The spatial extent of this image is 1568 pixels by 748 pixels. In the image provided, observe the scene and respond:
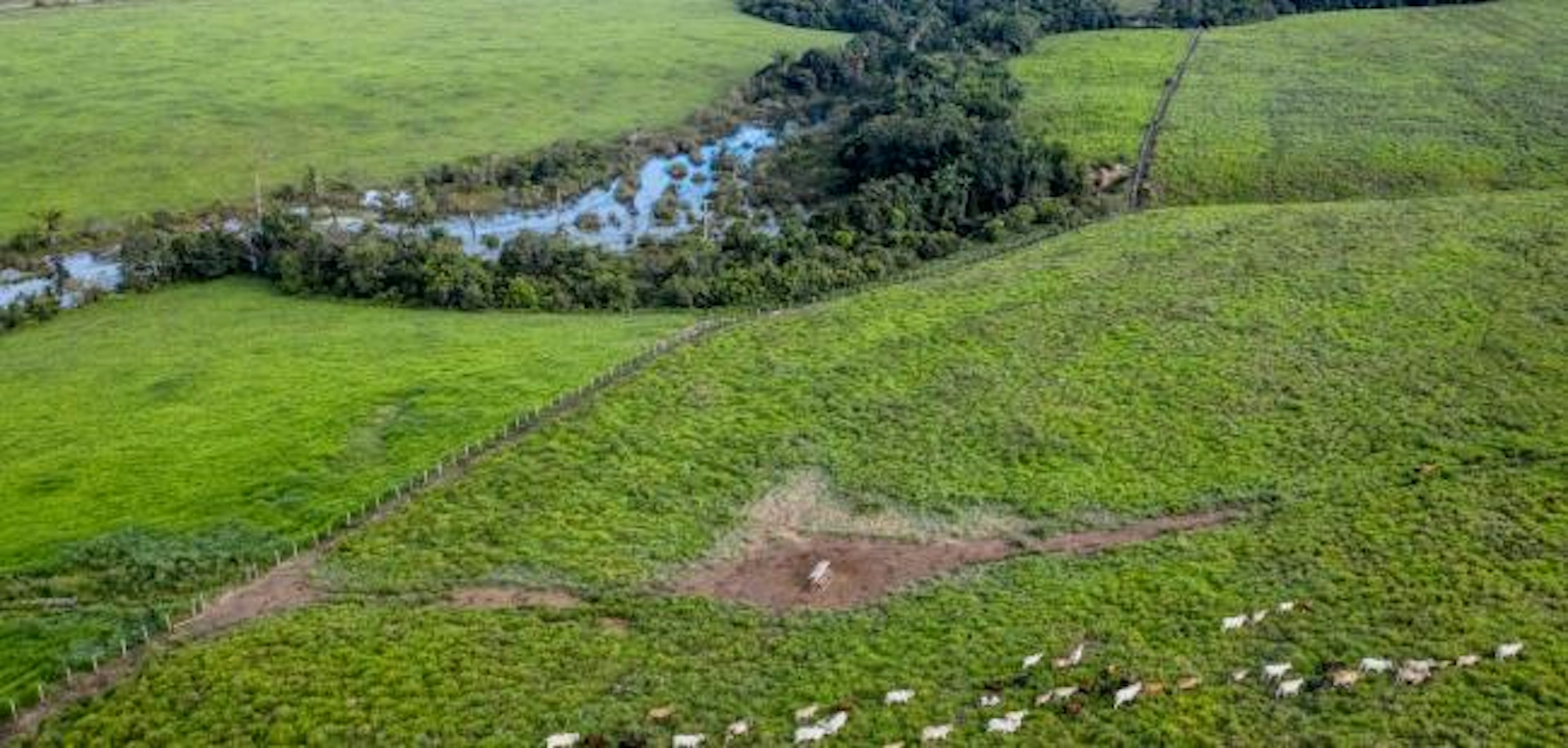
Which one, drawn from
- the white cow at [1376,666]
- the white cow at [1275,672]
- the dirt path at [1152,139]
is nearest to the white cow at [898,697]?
the white cow at [1275,672]

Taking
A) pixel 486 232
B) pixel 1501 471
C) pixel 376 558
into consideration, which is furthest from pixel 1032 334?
pixel 486 232

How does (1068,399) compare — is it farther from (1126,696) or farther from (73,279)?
(73,279)

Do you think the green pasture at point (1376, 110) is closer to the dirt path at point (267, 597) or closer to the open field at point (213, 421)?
the open field at point (213, 421)

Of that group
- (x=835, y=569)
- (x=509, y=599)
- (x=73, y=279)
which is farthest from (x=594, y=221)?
(x=835, y=569)

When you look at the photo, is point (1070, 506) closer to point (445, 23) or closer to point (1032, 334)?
point (1032, 334)

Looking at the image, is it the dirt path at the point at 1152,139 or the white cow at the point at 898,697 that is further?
the dirt path at the point at 1152,139

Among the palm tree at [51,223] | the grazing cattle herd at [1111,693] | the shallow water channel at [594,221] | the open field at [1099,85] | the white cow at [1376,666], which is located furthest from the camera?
the open field at [1099,85]

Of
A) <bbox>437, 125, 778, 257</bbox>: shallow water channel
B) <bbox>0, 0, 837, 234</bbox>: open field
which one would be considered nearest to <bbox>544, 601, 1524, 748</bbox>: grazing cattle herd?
<bbox>437, 125, 778, 257</bbox>: shallow water channel
